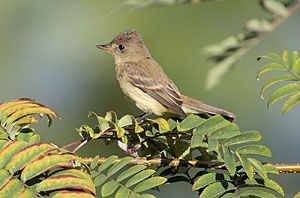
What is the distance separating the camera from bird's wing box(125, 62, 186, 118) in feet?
20.0

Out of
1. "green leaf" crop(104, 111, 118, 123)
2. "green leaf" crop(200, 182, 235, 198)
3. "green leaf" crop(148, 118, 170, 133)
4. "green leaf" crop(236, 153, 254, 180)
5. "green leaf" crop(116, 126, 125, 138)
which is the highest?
"green leaf" crop(104, 111, 118, 123)

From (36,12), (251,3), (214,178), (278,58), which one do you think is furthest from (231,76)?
(214,178)

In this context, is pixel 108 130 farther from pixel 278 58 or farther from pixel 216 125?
pixel 278 58

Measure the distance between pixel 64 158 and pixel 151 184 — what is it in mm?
347

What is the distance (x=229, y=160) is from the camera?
294 centimetres

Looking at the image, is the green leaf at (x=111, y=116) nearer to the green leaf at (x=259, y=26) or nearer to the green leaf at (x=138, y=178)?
the green leaf at (x=138, y=178)

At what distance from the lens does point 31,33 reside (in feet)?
27.9

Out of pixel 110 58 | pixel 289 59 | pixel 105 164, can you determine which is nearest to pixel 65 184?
pixel 105 164

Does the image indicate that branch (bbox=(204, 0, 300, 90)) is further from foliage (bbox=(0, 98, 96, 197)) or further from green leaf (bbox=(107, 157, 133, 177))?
foliage (bbox=(0, 98, 96, 197))

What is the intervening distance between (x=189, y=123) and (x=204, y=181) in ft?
1.10

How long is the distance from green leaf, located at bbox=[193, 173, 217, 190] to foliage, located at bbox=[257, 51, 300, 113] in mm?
407

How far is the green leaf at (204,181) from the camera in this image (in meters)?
2.90

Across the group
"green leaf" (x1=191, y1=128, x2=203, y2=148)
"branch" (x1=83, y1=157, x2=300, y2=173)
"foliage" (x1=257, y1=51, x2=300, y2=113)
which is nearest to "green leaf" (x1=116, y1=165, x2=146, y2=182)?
"branch" (x1=83, y1=157, x2=300, y2=173)

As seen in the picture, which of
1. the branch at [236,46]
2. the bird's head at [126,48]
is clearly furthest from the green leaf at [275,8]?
the bird's head at [126,48]
